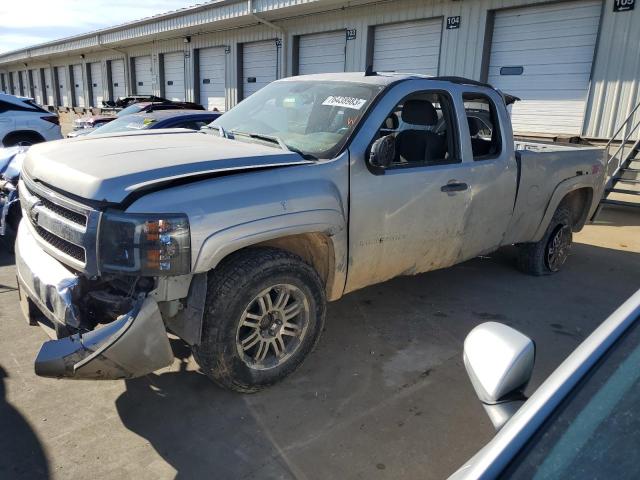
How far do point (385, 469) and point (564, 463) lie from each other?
161 centimetres

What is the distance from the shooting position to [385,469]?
8.66 ft

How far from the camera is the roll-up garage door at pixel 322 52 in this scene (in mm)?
14945

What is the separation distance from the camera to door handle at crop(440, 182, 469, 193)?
4.00 metres

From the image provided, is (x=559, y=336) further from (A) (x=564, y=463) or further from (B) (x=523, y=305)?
(A) (x=564, y=463)

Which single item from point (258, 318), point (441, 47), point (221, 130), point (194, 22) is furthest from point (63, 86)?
point (258, 318)

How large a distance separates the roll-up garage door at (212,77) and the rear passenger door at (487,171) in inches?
635

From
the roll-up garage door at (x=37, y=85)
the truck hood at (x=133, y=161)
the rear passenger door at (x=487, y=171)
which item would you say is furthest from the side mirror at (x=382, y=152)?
the roll-up garage door at (x=37, y=85)

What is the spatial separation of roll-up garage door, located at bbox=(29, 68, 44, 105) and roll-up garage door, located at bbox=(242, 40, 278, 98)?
89.0 ft

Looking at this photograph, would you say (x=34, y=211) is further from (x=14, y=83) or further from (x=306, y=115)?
(x=14, y=83)

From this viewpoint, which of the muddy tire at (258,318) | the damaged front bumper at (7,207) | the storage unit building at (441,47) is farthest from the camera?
the storage unit building at (441,47)

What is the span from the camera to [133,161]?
2906 mm

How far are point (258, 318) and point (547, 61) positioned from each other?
10.2 metres

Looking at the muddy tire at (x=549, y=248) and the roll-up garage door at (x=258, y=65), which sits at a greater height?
the roll-up garage door at (x=258, y=65)

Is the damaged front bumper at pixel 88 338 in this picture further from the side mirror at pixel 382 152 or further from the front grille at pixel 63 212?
the side mirror at pixel 382 152
